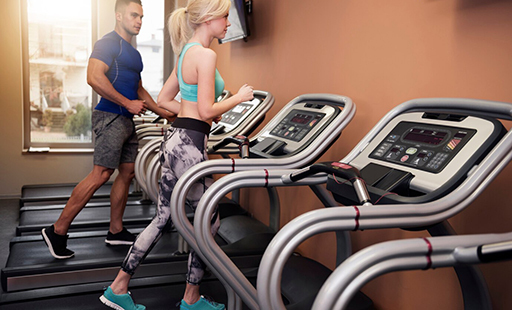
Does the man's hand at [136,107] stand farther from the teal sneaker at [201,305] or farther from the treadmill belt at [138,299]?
the teal sneaker at [201,305]

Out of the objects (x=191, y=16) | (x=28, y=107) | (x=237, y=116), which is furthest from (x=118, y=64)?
(x=28, y=107)

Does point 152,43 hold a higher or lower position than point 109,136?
higher

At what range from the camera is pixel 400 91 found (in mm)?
2111

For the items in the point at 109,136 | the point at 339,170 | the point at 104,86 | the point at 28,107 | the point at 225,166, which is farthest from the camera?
the point at 28,107

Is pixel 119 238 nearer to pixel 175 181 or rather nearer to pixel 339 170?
pixel 175 181

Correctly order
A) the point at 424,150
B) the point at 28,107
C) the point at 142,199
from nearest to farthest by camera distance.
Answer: the point at 424,150 → the point at 142,199 → the point at 28,107

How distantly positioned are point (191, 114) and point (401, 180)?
1050mm

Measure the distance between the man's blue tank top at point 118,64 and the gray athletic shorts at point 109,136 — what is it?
1.9 inches

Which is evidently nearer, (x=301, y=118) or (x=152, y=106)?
(x=301, y=118)

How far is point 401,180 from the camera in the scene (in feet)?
4.56

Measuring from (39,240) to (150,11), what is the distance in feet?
13.0

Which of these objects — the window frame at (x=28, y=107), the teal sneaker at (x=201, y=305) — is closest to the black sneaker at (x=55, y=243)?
the teal sneaker at (x=201, y=305)

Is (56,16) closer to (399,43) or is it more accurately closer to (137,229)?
(137,229)

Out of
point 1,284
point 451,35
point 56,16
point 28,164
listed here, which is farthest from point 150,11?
point 451,35
